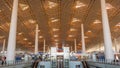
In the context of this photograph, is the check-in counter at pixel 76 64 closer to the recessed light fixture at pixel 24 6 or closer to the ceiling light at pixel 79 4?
the ceiling light at pixel 79 4

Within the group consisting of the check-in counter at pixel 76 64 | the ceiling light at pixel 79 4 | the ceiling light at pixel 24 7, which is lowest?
the check-in counter at pixel 76 64

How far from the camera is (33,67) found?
Answer: 32156 millimetres

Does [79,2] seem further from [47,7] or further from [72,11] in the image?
[47,7]

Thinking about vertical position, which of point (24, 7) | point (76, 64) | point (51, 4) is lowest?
point (76, 64)

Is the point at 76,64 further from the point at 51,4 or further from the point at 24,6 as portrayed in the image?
the point at 24,6

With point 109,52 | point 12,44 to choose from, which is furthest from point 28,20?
point 109,52

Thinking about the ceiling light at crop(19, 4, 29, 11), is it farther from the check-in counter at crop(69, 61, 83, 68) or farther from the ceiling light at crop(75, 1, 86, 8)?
the check-in counter at crop(69, 61, 83, 68)

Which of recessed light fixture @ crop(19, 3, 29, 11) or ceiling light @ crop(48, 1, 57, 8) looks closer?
recessed light fixture @ crop(19, 3, 29, 11)

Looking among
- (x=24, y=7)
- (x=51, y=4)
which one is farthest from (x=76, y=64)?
(x=24, y=7)

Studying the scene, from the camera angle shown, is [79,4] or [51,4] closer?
[51,4]

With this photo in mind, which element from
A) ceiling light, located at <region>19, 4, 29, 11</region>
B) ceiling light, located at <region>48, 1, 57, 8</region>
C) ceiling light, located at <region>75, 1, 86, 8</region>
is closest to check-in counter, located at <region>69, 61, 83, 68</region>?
ceiling light, located at <region>75, 1, 86, 8</region>

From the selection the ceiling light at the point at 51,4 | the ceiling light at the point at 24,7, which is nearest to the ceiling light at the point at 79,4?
the ceiling light at the point at 51,4

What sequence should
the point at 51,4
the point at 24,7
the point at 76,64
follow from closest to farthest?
the point at 51,4, the point at 24,7, the point at 76,64

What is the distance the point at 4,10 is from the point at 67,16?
16.1 m
